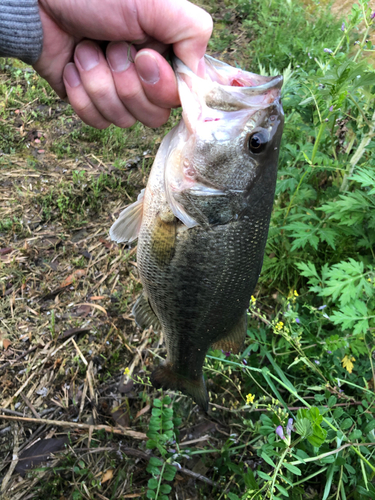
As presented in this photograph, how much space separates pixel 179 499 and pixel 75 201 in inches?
104

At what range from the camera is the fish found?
1421mm

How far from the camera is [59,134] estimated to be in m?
3.88


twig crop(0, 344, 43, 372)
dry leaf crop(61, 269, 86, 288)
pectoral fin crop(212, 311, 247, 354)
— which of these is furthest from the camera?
dry leaf crop(61, 269, 86, 288)

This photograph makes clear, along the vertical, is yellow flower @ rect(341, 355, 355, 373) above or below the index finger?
below

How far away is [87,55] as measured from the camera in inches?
63.8

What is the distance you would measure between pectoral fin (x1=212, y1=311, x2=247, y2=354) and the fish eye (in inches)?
34.3

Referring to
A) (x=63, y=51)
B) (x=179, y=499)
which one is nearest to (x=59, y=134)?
(x=63, y=51)

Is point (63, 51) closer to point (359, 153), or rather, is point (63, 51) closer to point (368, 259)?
point (359, 153)

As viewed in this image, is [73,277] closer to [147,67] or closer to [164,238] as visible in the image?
[164,238]

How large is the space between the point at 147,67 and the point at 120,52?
26 cm

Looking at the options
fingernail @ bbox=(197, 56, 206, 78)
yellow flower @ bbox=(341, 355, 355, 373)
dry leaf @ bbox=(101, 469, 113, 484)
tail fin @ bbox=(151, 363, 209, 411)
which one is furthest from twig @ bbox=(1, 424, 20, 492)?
fingernail @ bbox=(197, 56, 206, 78)

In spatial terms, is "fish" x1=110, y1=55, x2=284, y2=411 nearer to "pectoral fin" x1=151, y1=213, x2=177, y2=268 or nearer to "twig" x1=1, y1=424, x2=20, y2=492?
"pectoral fin" x1=151, y1=213, x2=177, y2=268

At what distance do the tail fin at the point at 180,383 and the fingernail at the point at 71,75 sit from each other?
1650mm

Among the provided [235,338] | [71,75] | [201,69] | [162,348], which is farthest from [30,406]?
[201,69]
